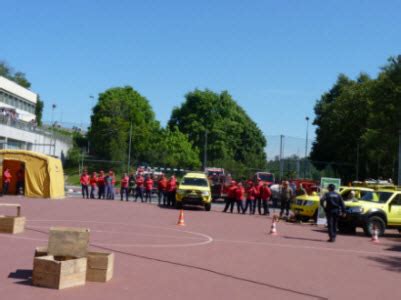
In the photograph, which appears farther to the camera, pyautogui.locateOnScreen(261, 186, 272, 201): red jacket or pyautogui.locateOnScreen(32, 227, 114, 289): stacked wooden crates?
pyautogui.locateOnScreen(261, 186, 272, 201): red jacket

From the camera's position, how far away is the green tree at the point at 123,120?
71000mm

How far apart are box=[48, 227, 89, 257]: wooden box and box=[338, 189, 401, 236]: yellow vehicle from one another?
45.5 ft

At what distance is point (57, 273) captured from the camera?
848cm

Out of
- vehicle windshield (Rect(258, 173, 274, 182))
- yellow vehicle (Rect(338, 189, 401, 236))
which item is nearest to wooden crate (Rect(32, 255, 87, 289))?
yellow vehicle (Rect(338, 189, 401, 236))

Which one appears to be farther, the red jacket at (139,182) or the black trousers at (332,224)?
the red jacket at (139,182)

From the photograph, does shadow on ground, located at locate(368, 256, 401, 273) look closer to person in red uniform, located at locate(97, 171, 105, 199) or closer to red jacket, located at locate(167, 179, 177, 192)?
red jacket, located at locate(167, 179, 177, 192)

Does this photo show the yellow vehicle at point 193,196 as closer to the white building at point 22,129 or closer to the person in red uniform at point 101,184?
the person in red uniform at point 101,184

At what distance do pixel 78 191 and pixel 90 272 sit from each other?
118 feet

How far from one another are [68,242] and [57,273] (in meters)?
0.87

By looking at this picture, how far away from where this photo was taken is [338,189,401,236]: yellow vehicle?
20938 millimetres

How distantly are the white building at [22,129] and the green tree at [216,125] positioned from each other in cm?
1837

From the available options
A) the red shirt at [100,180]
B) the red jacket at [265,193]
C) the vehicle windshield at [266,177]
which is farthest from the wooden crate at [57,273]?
the vehicle windshield at [266,177]

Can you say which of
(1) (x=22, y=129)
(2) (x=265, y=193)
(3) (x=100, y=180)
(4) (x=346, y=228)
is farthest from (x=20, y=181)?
(1) (x=22, y=129)

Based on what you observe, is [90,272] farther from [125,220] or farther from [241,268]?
[125,220]
